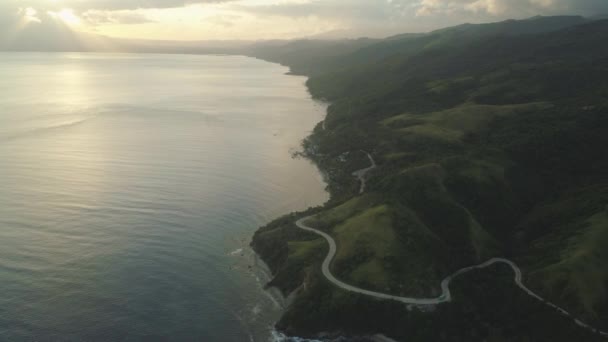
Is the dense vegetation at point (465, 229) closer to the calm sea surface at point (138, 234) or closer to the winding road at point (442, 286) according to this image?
the winding road at point (442, 286)

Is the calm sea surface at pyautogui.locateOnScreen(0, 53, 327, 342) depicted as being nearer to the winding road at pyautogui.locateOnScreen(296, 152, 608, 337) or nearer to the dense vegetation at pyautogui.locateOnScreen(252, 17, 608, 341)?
the dense vegetation at pyautogui.locateOnScreen(252, 17, 608, 341)

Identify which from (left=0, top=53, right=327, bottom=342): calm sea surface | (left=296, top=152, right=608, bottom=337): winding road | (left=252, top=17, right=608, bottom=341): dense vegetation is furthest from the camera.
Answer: (left=296, top=152, right=608, bottom=337): winding road

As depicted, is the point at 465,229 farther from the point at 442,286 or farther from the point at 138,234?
the point at 138,234

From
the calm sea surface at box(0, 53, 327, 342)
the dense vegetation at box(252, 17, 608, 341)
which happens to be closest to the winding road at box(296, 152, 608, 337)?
the dense vegetation at box(252, 17, 608, 341)

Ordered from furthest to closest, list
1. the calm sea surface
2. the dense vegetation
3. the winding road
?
1. the winding road
2. the dense vegetation
3. the calm sea surface

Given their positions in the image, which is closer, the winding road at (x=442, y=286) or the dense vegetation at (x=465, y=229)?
the dense vegetation at (x=465, y=229)

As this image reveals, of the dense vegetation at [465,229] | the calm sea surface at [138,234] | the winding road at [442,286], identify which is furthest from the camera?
the winding road at [442,286]

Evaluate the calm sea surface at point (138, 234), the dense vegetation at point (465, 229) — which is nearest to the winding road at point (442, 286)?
the dense vegetation at point (465, 229)

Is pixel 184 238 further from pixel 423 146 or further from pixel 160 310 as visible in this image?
pixel 423 146

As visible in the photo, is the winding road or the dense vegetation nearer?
the dense vegetation

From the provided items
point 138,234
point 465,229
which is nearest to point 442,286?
point 465,229

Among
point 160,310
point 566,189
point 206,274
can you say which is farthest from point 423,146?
point 160,310
